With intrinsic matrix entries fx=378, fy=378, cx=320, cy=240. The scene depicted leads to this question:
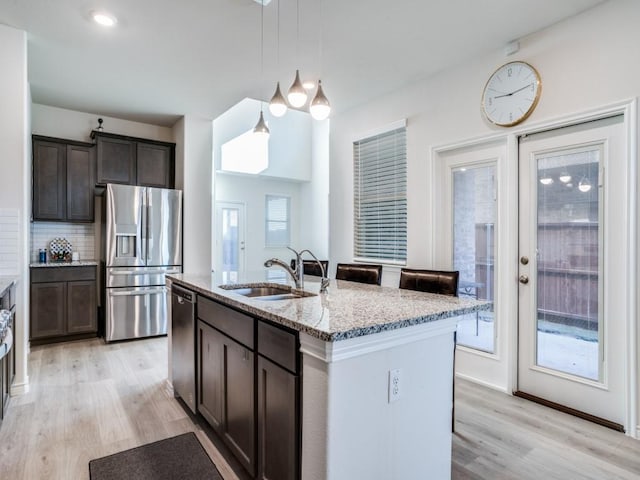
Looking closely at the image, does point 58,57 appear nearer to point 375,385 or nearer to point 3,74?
point 3,74

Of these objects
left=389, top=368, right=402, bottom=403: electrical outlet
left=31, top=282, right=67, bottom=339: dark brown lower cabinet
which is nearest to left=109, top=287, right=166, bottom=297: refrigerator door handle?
left=31, top=282, right=67, bottom=339: dark brown lower cabinet

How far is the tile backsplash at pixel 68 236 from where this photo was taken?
14.8ft

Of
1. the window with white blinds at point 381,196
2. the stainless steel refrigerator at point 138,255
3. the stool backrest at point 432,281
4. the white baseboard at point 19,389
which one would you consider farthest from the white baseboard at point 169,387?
the window with white blinds at point 381,196

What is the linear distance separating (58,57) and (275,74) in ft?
6.25

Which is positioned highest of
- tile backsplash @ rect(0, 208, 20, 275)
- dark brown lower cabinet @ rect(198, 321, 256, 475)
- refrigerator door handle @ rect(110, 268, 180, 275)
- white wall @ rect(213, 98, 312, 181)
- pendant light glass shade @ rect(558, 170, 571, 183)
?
white wall @ rect(213, 98, 312, 181)

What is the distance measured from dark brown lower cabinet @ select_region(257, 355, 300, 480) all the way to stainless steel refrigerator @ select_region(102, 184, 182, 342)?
11.0ft

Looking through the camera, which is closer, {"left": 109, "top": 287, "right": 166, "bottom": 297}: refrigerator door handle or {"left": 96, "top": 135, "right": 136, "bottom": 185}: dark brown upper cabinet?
{"left": 109, "top": 287, "right": 166, "bottom": 297}: refrigerator door handle

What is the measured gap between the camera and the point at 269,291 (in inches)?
99.6


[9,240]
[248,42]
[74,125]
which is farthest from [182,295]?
[74,125]

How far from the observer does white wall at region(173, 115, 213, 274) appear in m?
4.84

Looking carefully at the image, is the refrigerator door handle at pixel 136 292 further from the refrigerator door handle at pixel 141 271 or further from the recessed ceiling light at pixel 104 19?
the recessed ceiling light at pixel 104 19

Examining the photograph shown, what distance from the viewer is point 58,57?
11.0 ft

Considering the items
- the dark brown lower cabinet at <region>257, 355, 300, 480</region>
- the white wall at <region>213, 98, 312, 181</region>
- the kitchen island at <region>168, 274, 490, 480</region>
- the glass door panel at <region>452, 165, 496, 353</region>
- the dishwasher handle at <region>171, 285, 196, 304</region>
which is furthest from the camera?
the white wall at <region>213, 98, 312, 181</region>

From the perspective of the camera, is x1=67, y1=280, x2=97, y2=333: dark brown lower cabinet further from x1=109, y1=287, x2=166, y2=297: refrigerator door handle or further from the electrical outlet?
the electrical outlet
